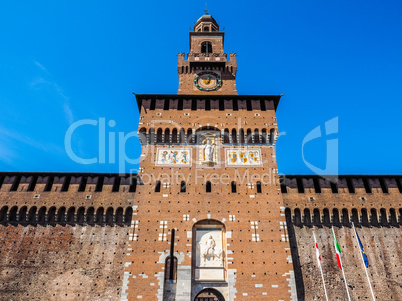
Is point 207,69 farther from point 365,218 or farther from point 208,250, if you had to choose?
point 365,218

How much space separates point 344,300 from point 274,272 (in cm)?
510

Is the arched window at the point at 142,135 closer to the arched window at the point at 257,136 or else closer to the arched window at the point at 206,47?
the arched window at the point at 257,136

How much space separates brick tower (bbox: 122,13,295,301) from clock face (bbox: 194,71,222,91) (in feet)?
9.01

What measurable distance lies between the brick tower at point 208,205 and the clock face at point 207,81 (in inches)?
108

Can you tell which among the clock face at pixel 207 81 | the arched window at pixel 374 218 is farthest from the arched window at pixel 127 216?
the arched window at pixel 374 218

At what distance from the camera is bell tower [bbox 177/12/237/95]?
2516cm

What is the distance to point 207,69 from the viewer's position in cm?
2617

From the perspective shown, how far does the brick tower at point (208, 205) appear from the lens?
679 inches

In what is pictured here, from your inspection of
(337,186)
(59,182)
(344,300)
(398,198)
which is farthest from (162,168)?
(398,198)

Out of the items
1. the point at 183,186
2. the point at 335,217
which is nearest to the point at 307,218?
the point at 335,217

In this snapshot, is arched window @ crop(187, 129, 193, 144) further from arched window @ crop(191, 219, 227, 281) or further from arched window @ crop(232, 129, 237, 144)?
arched window @ crop(191, 219, 227, 281)

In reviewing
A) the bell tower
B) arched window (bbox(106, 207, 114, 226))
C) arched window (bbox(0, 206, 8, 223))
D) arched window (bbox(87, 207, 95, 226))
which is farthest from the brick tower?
arched window (bbox(0, 206, 8, 223))

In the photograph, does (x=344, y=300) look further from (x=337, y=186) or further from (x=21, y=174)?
(x=21, y=174)

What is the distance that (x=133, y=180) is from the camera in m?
22.5
